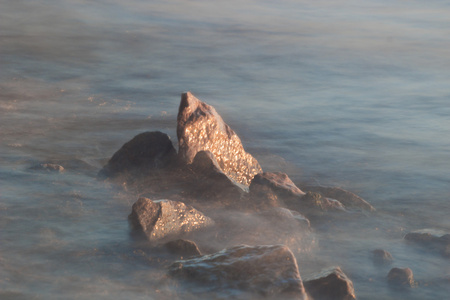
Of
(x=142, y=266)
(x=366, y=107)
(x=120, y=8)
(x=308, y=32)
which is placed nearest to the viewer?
(x=142, y=266)

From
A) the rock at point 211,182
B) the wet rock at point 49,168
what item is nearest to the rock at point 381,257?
the rock at point 211,182

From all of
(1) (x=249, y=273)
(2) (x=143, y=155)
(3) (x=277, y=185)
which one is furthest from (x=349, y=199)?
(1) (x=249, y=273)

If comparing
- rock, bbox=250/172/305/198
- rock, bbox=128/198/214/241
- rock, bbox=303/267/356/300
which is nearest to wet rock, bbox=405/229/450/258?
rock, bbox=250/172/305/198

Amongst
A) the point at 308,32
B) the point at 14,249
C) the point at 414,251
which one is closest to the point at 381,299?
the point at 414,251

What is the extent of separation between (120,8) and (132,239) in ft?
40.6

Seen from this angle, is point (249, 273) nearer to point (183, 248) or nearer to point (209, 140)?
point (183, 248)

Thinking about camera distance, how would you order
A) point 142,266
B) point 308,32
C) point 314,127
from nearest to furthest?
1. point 142,266
2. point 314,127
3. point 308,32

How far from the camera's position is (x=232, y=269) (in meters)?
2.97

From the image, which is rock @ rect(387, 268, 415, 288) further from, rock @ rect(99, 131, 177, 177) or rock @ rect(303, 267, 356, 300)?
rock @ rect(99, 131, 177, 177)

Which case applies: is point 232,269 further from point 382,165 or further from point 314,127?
point 314,127

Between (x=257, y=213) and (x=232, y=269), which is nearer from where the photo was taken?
(x=232, y=269)

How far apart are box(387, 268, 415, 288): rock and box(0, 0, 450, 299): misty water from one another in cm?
6

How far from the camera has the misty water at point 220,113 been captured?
10.8 ft

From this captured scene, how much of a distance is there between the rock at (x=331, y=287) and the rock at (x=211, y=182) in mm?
1149
